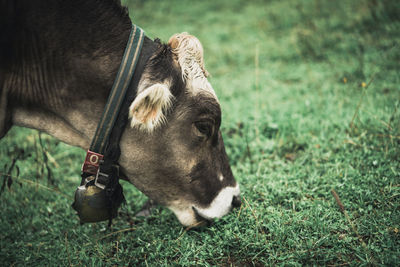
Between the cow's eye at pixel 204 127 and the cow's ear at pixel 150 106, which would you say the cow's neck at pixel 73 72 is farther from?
the cow's eye at pixel 204 127

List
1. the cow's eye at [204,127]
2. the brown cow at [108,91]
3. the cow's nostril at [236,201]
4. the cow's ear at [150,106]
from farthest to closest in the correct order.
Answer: the cow's nostril at [236,201], the cow's eye at [204,127], the brown cow at [108,91], the cow's ear at [150,106]

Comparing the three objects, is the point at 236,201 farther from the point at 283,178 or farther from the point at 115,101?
the point at 115,101

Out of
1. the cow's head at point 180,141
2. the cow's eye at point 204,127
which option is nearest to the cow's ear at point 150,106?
the cow's head at point 180,141

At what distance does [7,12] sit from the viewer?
2.12 meters

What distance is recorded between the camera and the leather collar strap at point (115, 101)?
2.22 m

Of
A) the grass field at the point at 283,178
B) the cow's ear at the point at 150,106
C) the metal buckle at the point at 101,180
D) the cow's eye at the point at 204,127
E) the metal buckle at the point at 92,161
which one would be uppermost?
the cow's ear at the point at 150,106

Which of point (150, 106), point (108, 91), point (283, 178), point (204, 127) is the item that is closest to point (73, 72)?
point (108, 91)

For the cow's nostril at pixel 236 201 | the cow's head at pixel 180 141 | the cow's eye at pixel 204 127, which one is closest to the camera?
the cow's head at pixel 180 141

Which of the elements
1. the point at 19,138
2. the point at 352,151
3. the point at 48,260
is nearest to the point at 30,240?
the point at 48,260

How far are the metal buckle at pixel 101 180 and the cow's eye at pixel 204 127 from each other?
0.76 m

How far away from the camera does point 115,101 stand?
2.22 meters

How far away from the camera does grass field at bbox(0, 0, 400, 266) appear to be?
2.40 m

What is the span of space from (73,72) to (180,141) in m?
0.90

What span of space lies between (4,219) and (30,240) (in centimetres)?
47
